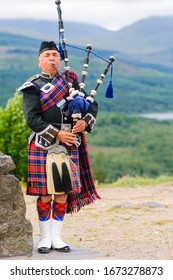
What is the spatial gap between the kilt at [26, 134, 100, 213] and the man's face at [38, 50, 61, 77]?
692mm

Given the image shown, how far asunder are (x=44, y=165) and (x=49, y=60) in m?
1.00

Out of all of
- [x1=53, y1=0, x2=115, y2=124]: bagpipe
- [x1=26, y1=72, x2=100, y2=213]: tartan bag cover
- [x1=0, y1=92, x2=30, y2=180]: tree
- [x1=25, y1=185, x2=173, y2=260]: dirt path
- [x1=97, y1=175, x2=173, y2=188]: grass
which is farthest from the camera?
[x1=0, y1=92, x2=30, y2=180]: tree

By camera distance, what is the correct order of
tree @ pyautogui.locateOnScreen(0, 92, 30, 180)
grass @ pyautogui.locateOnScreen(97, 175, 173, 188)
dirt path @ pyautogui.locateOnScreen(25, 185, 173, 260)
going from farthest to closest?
tree @ pyautogui.locateOnScreen(0, 92, 30, 180) → grass @ pyautogui.locateOnScreen(97, 175, 173, 188) → dirt path @ pyautogui.locateOnScreen(25, 185, 173, 260)

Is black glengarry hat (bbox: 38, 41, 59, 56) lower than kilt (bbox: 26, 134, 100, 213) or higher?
higher

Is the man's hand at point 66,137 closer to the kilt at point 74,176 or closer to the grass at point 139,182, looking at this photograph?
the kilt at point 74,176

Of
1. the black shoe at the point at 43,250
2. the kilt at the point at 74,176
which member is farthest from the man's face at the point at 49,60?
the black shoe at the point at 43,250

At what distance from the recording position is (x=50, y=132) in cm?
650

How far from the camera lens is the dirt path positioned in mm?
7344

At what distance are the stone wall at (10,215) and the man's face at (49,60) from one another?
0.93 meters

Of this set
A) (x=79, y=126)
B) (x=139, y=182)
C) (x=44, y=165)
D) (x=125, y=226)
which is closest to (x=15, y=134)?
(x=139, y=182)

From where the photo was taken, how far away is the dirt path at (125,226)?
24.1 feet

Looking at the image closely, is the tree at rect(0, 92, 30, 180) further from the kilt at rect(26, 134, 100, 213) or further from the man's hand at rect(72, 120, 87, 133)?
the man's hand at rect(72, 120, 87, 133)

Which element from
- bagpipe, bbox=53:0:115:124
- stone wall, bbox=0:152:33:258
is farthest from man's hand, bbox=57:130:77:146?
stone wall, bbox=0:152:33:258

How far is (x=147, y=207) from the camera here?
10117mm
